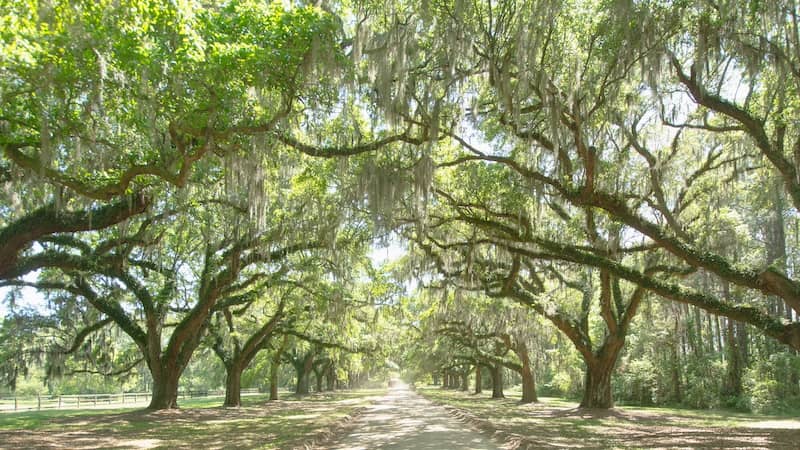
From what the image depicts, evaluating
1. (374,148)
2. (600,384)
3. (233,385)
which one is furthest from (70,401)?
(374,148)

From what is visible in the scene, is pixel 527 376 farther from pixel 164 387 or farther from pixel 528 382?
pixel 164 387

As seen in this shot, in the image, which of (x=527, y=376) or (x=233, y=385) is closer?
(x=233, y=385)

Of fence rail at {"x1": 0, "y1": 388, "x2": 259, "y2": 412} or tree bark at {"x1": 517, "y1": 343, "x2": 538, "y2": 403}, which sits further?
fence rail at {"x1": 0, "y1": 388, "x2": 259, "y2": 412}

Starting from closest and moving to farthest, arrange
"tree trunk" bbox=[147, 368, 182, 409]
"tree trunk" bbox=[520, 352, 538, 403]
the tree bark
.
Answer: "tree trunk" bbox=[147, 368, 182, 409] → the tree bark → "tree trunk" bbox=[520, 352, 538, 403]

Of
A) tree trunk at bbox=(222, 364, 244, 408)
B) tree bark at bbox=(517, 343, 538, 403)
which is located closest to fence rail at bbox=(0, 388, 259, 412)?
tree trunk at bbox=(222, 364, 244, 408)

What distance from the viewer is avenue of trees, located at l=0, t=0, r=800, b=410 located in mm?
7621

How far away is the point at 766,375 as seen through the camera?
84.4 ft

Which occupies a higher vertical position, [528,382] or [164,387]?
[164,387]

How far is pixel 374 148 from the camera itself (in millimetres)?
9977

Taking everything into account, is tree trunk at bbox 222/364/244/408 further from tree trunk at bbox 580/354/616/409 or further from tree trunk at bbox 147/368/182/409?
tree trunk at bbox 580/354/616/409

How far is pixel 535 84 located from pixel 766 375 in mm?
24734

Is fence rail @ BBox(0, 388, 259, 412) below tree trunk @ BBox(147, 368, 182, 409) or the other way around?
below

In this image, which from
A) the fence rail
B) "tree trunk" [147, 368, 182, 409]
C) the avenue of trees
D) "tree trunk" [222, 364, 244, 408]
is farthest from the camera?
the fence rail

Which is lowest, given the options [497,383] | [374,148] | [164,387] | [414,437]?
[497,383]
